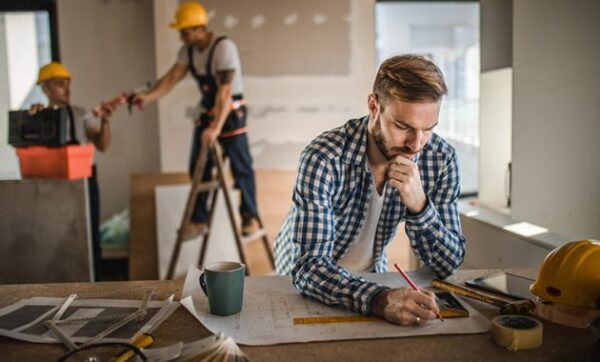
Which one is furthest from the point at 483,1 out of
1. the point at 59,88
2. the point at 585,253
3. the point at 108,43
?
the point at 108,43

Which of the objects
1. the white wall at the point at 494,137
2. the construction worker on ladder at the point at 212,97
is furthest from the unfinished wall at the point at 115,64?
the white wall at the point at 494,137

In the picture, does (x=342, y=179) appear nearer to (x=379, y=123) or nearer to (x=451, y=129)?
(x=379, y=123)

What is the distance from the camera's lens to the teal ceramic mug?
1175mm

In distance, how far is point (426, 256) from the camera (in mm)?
1518

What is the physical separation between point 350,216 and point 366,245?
15 centimetres

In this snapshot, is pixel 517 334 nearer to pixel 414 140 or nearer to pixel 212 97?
pixel 414 140

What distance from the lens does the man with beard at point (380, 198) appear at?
1250 mm

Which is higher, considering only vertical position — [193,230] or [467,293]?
[467,293]

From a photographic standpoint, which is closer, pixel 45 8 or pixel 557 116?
pixel 557 116

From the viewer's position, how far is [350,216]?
5.35 feet

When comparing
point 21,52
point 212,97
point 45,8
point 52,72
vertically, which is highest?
point 45,8

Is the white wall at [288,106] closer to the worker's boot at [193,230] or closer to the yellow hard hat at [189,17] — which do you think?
the yellow hard hat at [189,17]

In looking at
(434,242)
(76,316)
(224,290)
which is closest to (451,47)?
(434,242)

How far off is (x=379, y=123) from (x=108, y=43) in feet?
12.3
